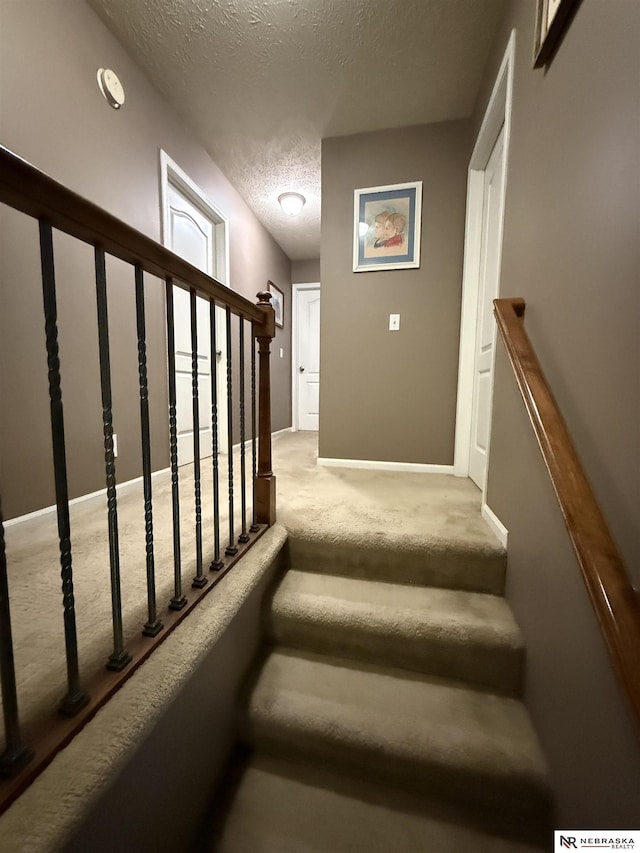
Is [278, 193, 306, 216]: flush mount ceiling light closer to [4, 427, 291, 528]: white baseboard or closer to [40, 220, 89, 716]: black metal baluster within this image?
[4, 427, 291, 528]: white baseboard

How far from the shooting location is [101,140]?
1801 millimetres

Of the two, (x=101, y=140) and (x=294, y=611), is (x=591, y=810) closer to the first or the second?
→ (x=294, y=611)

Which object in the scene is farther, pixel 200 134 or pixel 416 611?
pixel 200 134

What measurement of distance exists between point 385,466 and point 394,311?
1.15 m

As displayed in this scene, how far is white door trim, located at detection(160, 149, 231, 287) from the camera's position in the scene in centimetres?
224

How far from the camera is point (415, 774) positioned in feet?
3.27

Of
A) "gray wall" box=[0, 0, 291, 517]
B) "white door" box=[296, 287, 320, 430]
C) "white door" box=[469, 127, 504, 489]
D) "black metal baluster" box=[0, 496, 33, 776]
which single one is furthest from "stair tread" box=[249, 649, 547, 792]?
"white door" box=[296, 287, 320, 430]

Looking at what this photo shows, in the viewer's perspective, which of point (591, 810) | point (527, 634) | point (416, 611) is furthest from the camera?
point (416, 611)

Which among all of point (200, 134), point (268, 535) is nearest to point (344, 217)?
point (200, 134)

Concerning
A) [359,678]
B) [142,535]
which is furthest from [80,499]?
[359,678]

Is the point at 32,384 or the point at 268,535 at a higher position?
the point at 32,384

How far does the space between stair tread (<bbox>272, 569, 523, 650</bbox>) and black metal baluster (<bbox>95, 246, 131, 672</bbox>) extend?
→ 64 centimetres

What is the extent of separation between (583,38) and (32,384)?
217 centimetres

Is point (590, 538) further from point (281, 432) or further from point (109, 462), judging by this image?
point (281, 432)
